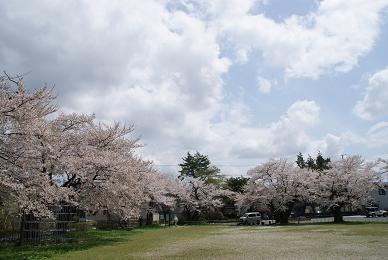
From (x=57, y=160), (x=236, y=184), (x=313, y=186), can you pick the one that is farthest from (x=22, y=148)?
(x=236, y=184)

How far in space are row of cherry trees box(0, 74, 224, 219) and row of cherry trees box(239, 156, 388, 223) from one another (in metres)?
21.7

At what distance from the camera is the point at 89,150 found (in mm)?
24172

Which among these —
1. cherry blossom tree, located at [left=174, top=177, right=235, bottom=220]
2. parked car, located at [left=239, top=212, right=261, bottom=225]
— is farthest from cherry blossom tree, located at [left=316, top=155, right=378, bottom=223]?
cherry blossom tree, located at [left=174, top=177, right=235, bottom=220]

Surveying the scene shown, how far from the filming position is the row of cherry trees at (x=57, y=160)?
15.7 metres

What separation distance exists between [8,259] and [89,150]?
9.34 meters

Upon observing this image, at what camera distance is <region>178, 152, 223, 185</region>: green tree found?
68.5 meters

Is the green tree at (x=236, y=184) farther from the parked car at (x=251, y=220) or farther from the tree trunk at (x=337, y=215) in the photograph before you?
the tree trunk at (x=337, y=215)

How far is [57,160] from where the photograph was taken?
21.1m

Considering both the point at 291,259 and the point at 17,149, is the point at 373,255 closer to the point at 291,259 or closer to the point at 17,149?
the point at 291,259

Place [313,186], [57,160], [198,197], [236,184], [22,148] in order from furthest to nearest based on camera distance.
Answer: [236,184] < [198,197] < [313,186] < [57,160] < [22,148]

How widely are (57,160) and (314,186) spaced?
36015 millimetres

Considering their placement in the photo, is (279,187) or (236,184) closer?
(279,187)

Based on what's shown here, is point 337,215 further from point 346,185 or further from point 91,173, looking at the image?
point 91,173

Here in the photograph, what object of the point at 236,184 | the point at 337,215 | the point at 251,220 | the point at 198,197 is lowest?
the point at 251,220
